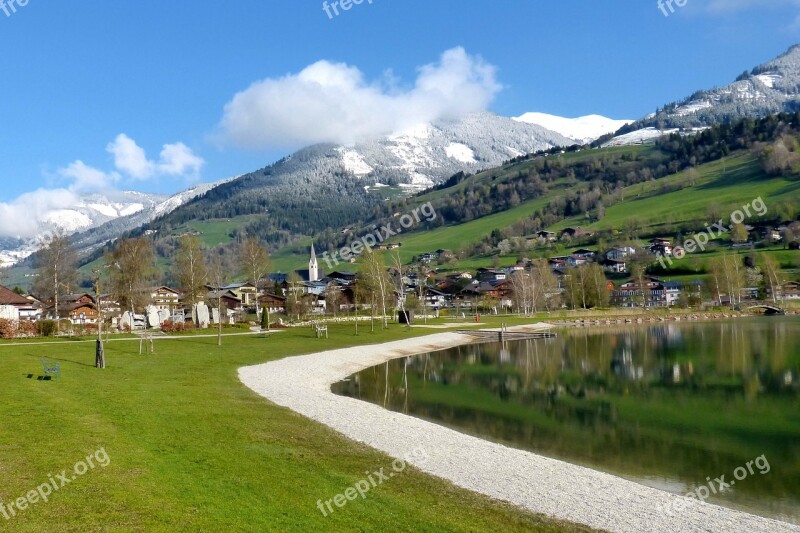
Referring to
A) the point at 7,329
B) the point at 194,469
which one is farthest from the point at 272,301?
the point at 194,469

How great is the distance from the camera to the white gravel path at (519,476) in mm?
14719

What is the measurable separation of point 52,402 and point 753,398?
33.7m

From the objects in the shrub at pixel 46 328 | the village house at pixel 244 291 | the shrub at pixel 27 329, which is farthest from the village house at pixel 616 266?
the shrub at pixel 27 329

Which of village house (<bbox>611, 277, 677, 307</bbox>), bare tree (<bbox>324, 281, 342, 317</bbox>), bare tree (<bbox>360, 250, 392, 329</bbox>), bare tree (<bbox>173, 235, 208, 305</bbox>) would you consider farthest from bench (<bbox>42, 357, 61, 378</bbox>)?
village house (<bbox>611, 277, 677, 307</bbox>)

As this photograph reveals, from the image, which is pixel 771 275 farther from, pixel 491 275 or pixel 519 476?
pixel 519 476

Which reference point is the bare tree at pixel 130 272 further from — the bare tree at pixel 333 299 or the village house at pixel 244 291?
the village house at pixel 244 291

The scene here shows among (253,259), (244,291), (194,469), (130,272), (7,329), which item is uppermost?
(253,259)

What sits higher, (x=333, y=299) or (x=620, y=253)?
(x=620, y=253)

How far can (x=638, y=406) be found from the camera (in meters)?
32.7

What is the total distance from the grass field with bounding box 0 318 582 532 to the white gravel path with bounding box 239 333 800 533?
1.05m

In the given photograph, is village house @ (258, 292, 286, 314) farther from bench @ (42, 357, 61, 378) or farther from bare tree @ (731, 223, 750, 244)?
bare tree @ (731, 223, 750, 244)

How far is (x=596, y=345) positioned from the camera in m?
70.4

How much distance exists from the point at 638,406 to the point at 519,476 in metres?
17.1

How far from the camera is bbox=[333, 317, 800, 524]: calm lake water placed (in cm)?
2062
